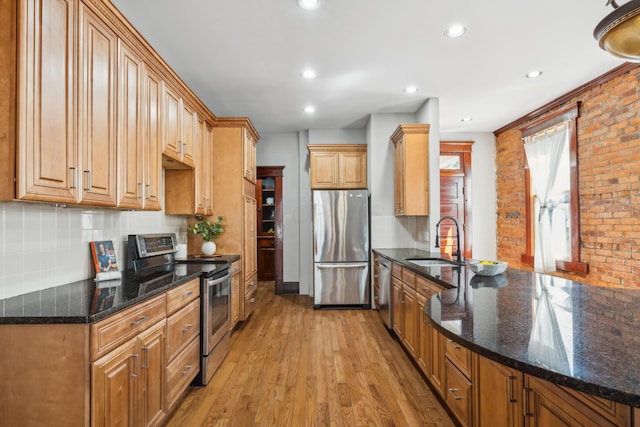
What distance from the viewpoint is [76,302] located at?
1.60 m

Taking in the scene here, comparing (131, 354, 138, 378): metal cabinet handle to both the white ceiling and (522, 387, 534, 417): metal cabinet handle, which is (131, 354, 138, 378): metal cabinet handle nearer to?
(522, 387, 534, 417): metal cabinet handle

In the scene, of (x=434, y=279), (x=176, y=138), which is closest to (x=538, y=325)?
(x=434, y=279)

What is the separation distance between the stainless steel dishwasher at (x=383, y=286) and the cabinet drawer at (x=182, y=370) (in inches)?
81.5

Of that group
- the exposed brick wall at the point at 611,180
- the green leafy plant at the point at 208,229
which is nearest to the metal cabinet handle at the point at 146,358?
the green leafy plant at the point at 208,229

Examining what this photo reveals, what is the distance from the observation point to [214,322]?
2.81m

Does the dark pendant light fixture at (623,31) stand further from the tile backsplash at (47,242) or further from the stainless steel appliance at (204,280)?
the tile backsplash at (47,242)

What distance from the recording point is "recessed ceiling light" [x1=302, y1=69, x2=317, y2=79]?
3.32m

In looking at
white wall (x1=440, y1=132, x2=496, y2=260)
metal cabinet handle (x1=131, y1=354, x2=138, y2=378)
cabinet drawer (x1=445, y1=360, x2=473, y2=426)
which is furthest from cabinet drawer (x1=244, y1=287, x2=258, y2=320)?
white wall (x1=440, y1=132, x2=496, y2=260)

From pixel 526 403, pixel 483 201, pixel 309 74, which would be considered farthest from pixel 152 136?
pixel 483 201

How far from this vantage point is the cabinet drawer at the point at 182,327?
2.13m

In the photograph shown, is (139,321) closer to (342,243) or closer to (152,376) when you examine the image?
(152,376)

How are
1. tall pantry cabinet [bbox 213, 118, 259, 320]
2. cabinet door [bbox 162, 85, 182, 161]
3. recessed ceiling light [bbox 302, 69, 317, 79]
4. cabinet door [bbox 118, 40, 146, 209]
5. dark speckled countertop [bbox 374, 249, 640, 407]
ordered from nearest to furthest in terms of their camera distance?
dark speckled countertop [bbox 374, 249, 640, 407] < cabinet door [bbox 118, 40, 146, 209] < cabinet door [bbox 162, 85, 182, 161] < recessed ceiling light [bbox 302, 69, 317, 79] < tall pantry cabinet [bbox 213, 118, 259, 320]

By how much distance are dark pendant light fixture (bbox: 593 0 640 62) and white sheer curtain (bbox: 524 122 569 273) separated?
3.31 m

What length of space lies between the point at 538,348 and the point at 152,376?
6.17ft
